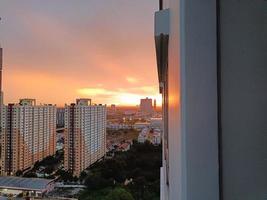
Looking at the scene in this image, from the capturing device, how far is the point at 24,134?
588 inches

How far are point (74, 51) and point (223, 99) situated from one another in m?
11.2

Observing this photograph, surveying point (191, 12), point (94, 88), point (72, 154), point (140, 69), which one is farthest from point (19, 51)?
point (191, 12)

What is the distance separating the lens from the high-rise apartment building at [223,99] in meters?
0.27

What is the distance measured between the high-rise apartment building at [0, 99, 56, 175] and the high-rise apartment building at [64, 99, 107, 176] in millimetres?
1613

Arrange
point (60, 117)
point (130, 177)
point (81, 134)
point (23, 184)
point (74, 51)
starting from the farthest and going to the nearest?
1. point (60, 117)
2. point (81, 134)
3. point (23, 184)
4. point (130, 177)
5. point (74, 51)

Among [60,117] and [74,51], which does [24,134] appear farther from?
[74,51]

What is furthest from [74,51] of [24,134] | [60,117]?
[24,134]

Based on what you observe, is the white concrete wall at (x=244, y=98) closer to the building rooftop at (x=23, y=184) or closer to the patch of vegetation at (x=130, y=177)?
the patch of vegetation at (x=130, y=177)

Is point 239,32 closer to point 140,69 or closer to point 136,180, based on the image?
point 140,69

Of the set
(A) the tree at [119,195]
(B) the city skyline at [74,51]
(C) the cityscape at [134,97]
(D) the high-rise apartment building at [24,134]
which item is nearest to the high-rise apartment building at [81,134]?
(C) the cityscape at [134,97]

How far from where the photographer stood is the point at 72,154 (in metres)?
15.9

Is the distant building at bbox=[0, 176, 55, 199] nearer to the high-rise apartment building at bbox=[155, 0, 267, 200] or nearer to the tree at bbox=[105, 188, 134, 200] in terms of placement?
the tree at bbox=[105, 188, 134, 200]

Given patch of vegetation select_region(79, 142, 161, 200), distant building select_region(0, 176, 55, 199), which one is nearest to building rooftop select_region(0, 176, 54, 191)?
distant building select_region(0, 176, 55, 199)

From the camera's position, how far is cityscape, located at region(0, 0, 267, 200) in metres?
0.29
